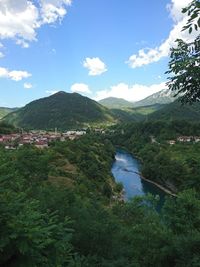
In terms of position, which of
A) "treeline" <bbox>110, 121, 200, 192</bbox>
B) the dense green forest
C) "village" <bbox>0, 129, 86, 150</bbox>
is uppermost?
the dense green forest

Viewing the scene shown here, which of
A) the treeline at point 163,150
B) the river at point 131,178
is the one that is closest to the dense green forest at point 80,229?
the treeline at point 163,150

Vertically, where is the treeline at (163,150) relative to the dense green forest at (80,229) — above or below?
below

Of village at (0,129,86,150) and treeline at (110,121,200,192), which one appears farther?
village at (0,129,86,150)

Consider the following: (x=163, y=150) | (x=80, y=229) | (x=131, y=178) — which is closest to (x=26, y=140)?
(x=163, y=150)

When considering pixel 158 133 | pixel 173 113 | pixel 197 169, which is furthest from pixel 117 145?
pixel 197 169

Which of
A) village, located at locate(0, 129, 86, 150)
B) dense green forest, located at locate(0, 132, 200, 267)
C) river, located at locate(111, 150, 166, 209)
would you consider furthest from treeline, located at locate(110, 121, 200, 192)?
village, located at locate(0, 129, 86, 150)

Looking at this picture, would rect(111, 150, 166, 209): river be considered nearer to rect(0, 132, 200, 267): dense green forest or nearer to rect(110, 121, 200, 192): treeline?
rect(110, 121, 200, 192): treeline

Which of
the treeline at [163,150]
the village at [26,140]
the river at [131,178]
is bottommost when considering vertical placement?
the river at [131,178]

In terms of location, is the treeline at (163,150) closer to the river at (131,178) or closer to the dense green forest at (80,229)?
the river at (131,178)
